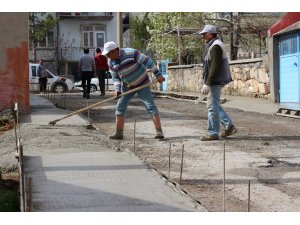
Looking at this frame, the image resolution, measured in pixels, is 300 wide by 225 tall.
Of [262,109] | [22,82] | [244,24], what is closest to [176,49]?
[244,24]

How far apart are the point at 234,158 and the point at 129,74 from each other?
8.02 feet

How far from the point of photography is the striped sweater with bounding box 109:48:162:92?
8922 millimetres

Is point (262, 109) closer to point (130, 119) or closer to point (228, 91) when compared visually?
point (130, 119)

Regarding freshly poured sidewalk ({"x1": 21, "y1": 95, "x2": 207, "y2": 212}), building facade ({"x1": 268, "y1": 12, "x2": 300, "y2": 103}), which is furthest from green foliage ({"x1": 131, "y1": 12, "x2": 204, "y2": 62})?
freshly poured sidewalk ({"x1": 21, "y1": 95, "x2": 207, "y2": 212})

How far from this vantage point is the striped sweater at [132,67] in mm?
8922

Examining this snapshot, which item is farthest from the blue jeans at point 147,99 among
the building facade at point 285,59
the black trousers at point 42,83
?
the black trousers at point 42,83

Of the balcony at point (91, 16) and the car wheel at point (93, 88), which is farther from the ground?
the balcony at point (91, 16)

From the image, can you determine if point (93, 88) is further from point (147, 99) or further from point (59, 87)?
point (147, 99)

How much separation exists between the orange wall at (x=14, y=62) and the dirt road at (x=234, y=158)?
188cm

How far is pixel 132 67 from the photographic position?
29.4 feet

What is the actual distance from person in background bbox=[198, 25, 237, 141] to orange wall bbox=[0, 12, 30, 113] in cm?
517

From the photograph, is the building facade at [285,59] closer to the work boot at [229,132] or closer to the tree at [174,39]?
the work boot at [229,132]

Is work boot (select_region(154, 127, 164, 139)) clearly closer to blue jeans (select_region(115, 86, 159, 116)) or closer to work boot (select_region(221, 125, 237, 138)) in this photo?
blue jeans (select_region(115, 86, 159, 116))

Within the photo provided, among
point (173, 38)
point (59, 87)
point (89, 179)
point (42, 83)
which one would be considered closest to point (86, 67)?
point (42, 83)
